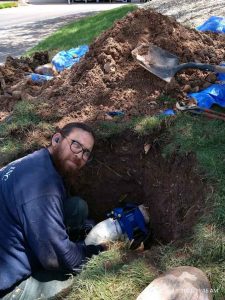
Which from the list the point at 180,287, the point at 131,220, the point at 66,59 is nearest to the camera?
the point at 180,287

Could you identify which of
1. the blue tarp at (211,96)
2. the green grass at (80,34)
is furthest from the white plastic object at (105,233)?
the green grass at (80,34)

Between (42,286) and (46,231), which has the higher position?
(46,231)

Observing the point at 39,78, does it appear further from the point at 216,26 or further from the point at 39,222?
the point at 39,222

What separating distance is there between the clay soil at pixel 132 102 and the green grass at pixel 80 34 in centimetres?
366

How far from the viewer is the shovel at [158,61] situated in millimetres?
4781

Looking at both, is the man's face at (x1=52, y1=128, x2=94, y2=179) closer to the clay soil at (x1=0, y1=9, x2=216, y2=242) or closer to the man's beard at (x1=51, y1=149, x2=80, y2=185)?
the man's beard at (x1=51, y1=149, x2=80, y2=185)

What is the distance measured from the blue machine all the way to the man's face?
878 millimetres

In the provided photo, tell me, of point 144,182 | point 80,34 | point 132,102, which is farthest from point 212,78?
point 80,34

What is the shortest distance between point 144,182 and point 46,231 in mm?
1553

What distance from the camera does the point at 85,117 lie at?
4.65m

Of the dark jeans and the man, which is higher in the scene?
the man

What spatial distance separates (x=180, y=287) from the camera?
2.25 meters

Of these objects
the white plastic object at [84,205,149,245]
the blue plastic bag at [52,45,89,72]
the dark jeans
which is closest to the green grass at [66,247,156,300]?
the dark jeans

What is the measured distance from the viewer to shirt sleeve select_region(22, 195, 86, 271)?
2.59 m
